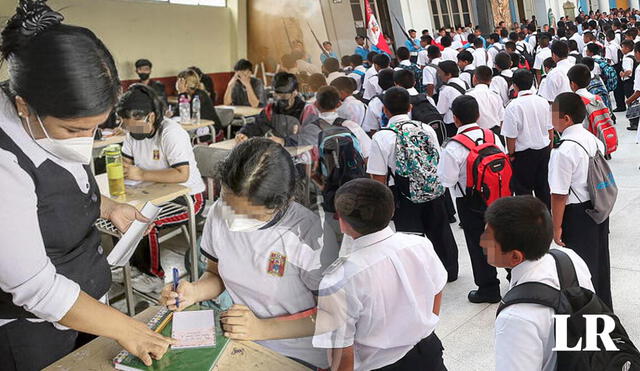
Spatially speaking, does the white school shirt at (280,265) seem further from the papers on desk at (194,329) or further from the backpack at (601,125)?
the backpack at (601,125)

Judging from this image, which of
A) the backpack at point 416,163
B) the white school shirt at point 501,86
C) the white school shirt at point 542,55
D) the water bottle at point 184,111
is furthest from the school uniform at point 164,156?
the white school shirt at point 542,55

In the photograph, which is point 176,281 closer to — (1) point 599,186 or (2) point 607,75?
(1) point 599,186

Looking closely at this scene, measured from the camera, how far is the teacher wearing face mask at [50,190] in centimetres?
71

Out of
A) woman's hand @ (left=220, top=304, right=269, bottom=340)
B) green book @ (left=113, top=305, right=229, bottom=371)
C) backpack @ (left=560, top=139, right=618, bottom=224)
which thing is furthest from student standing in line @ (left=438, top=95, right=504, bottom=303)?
green book @ (left=113, top=305, right=229, bottom=371)

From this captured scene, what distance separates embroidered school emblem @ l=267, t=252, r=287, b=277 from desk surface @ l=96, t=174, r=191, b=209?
1239mm

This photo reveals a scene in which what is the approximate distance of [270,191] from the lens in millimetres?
814

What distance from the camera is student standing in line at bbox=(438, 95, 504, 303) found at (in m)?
2.24

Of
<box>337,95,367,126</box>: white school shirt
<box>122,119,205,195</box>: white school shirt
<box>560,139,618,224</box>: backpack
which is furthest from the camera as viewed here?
<box>122,119,205,195</box>: white school shirt

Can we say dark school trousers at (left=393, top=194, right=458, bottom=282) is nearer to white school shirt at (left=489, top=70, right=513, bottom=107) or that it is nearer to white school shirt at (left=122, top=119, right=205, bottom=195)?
white school shirt at (left=122, top=119, right=205, bottom=195)

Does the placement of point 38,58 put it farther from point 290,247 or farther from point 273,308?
point 273,308

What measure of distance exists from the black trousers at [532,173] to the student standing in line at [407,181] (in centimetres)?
82

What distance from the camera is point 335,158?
1.01m

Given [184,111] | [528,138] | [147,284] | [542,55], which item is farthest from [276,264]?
[542,55]

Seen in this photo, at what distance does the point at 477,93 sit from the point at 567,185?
1.60 m
